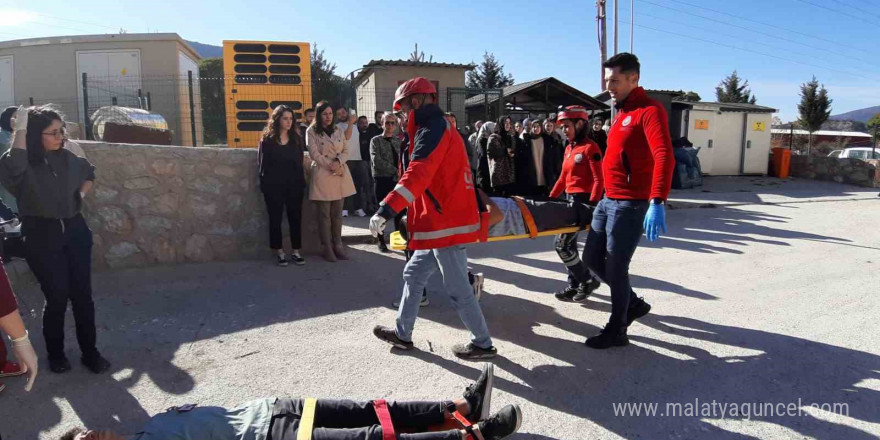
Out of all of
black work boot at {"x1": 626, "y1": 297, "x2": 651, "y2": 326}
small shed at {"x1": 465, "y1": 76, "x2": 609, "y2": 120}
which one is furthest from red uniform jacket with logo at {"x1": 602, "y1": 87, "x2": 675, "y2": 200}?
small shed at {"x1": 465, "y1": 76, "x2": 609, "y2": 120}

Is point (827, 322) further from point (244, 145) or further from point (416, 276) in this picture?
point (244, 145)

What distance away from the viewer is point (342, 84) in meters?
10.4

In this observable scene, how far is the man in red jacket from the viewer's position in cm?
376

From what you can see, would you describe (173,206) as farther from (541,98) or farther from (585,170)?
(541,98)

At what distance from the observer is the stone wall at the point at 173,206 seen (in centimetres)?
579

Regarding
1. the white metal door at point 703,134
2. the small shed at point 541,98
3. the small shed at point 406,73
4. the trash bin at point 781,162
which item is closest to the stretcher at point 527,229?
the small shed at point 541,98

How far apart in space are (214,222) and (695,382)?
5209 mm

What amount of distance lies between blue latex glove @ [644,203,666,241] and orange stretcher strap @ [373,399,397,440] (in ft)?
Result: 6.98

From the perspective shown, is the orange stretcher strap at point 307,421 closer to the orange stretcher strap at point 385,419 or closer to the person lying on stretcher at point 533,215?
the orange stretcher strap at point 385,419

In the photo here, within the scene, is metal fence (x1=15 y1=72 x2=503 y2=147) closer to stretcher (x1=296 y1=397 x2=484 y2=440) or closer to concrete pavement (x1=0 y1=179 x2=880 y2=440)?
concrete pavement (x1=0 y1=179 x2=880 y2=440)

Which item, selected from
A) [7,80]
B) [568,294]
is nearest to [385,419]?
[568,294]

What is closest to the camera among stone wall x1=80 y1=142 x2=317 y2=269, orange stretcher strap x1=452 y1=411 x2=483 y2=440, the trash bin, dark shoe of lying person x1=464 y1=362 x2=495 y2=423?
orange stretcher strap x1=452 y1=411 x2=483 y2=440

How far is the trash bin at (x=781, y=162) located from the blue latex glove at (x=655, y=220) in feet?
63.4

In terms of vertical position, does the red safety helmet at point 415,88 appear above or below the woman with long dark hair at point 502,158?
above
